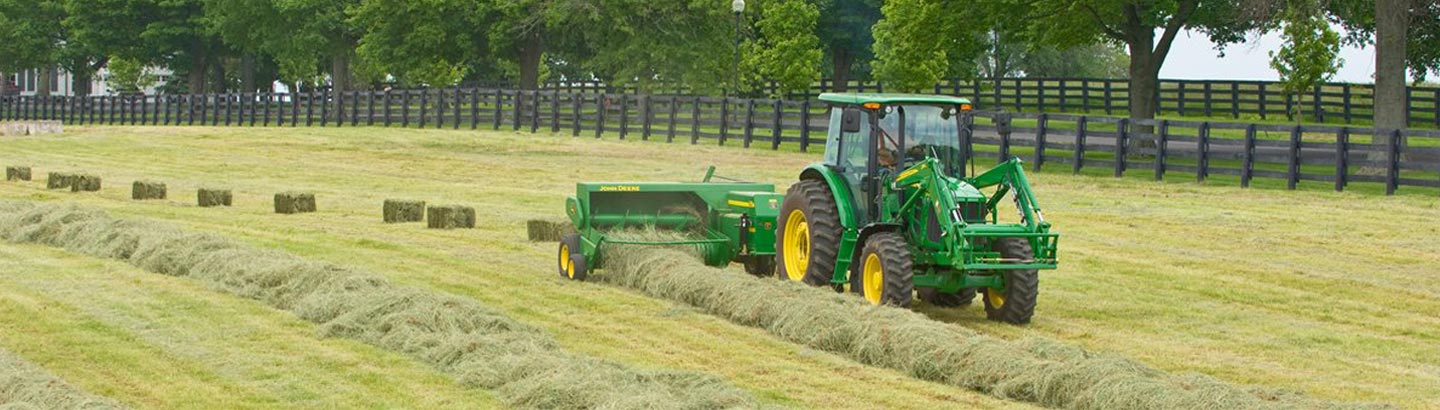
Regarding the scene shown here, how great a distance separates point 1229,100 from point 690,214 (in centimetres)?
3842

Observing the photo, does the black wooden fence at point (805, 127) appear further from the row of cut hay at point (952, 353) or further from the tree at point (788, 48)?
the tree at point (788, 48)

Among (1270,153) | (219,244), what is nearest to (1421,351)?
(219,244)

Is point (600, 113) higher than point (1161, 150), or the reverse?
point (600, 113)

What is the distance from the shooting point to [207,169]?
34219mm

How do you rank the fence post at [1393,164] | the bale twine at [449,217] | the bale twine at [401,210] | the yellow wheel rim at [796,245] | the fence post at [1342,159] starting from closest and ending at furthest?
the yellow wheel rim at [796,245] → the bale twine at [449,217] → the bale twine at [401,210] → the fence post at [1393,164] → the fence post at [1342,159]

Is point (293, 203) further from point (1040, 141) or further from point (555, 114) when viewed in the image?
point (555, 114)

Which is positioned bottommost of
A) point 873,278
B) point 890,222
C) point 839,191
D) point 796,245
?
point 873,278

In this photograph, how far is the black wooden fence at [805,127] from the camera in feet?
96.0

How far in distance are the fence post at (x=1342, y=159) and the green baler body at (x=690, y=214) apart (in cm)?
1435

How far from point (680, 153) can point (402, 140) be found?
8280 millimetres

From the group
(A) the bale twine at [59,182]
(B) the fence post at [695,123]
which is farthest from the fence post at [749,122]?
(A) the bale twine at [59,182]

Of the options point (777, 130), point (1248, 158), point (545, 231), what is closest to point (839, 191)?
point (545, 231)

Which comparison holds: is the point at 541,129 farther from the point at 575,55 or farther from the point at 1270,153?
the point at 1270,153

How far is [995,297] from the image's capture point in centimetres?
1441
